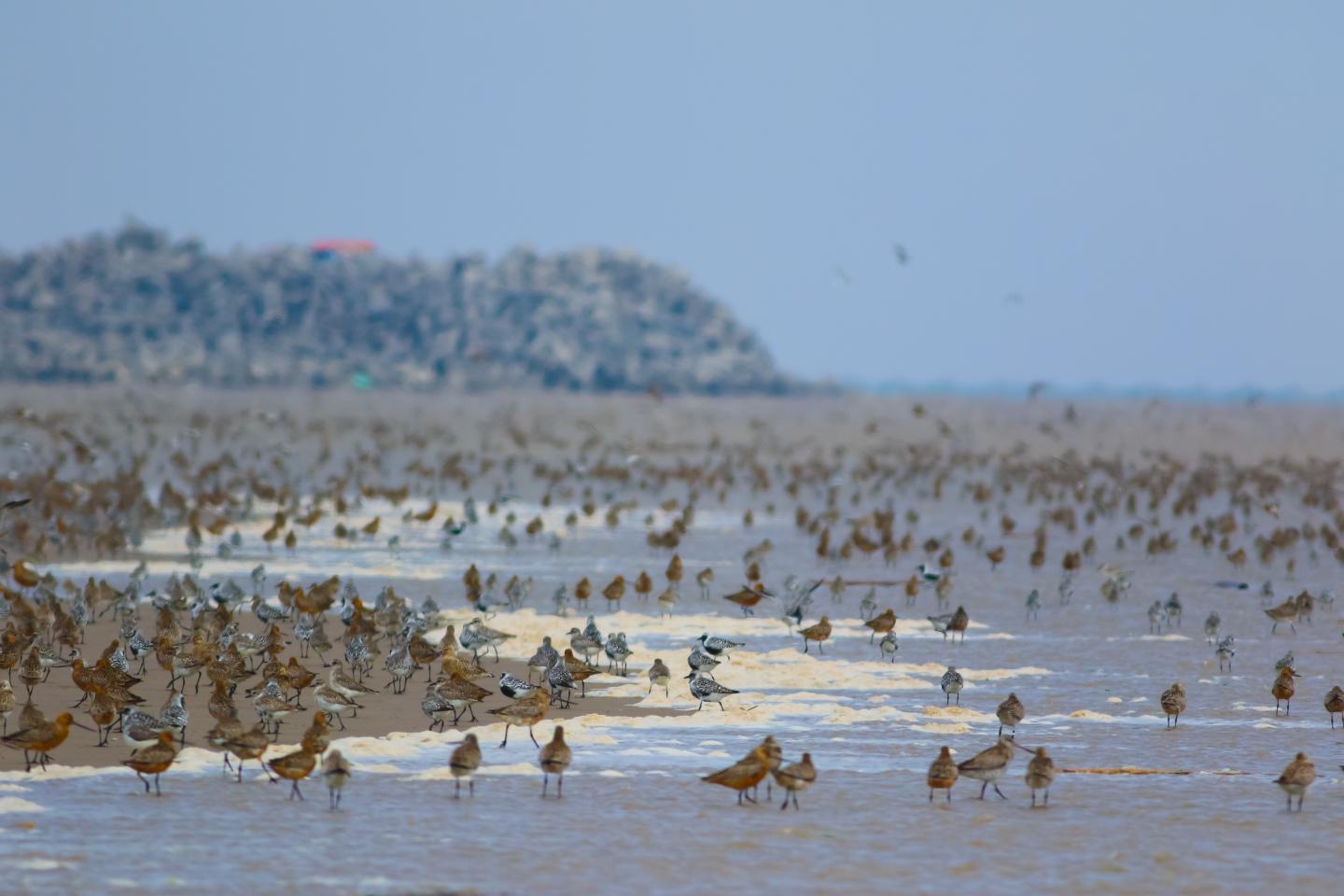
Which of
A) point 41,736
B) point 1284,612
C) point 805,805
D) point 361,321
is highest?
point 361,321

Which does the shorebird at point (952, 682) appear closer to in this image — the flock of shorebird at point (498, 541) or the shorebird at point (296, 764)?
the flock of shorebird at point (498, 541)

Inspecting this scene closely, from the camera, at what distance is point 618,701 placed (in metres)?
15.8

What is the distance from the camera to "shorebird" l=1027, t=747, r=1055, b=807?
12016 millimetres

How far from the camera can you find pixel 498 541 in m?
30.8

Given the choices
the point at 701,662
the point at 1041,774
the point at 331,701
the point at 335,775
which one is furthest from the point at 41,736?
the point at 1041,774

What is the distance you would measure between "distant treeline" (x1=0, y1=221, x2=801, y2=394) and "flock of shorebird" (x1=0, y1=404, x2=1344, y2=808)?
3197 centimetres

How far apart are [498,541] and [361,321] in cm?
7816

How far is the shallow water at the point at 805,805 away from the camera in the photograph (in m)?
10.3

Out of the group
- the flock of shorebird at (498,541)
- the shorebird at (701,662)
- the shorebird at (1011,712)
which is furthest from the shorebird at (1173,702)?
the shorebird at (701,662)

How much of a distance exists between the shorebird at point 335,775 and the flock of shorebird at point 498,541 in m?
0.02

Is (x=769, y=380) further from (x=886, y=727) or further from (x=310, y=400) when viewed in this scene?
(x=886, y=727)

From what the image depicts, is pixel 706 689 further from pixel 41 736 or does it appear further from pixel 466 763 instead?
pixel 41 736

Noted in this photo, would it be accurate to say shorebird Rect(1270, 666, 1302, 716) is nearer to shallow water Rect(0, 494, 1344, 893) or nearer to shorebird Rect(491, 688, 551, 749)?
shallow water Rect(0, 494, 1344, 893)

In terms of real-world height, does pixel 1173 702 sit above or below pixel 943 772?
above
